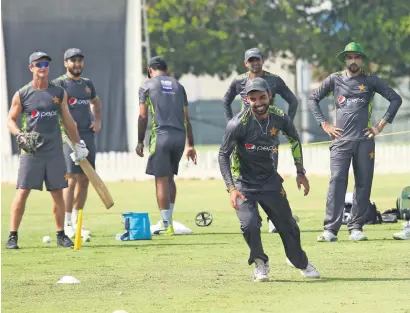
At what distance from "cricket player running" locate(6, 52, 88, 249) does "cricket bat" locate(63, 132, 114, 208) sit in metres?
0.53

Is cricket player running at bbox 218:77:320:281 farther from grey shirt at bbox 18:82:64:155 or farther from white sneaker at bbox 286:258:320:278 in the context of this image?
grey shirt at bbox 18:82:64:155

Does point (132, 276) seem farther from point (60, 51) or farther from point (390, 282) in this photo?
point (60, 51)

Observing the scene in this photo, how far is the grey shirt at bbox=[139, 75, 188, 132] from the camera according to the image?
17.5 metres

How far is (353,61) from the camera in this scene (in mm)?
15781

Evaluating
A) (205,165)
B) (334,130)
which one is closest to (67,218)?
(334,130)

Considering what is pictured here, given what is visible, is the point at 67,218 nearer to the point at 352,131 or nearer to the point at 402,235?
the point at 352,131

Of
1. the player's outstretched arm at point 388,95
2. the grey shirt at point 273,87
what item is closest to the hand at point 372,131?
the player's outstretched arm at point 388,95

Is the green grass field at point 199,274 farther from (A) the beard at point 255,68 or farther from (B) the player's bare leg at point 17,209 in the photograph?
(A) the beard at point 255,68

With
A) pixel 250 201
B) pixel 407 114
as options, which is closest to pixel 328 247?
pixel 250 201

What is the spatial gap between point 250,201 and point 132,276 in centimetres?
135

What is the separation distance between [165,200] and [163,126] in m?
0.97

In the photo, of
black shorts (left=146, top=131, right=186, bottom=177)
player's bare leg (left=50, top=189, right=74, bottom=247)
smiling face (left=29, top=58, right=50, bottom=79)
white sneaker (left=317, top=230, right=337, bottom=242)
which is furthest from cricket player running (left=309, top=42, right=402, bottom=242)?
smiling face (left=29, top=58, right=50, bottom=79)

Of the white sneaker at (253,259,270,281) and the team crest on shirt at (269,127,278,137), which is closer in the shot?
the white sneaker at (253,259,270,281)

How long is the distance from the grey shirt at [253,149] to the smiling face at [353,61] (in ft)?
11.2
